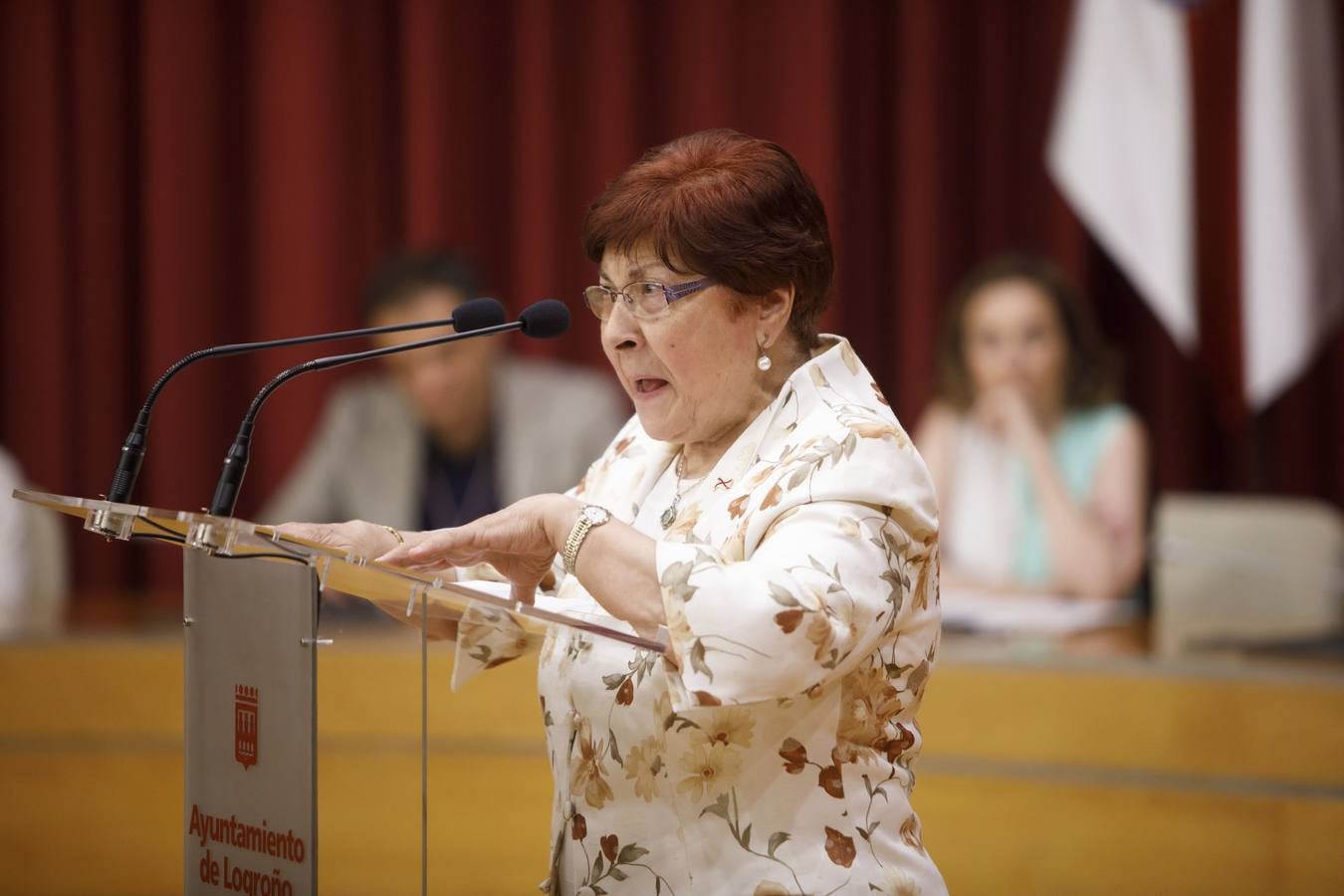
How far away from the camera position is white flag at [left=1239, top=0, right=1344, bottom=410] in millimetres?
4254

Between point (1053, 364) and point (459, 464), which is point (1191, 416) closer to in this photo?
point (1053, 364)

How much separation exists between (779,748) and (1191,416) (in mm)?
3708

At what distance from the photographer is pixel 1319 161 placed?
4.30 metres

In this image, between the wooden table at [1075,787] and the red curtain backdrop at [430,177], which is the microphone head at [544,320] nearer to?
the wooden table at [1075,787]

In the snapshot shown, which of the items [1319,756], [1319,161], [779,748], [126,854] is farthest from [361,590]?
[1319,161]

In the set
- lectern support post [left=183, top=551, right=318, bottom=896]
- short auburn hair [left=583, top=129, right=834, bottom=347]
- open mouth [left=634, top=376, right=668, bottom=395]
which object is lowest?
lectern support post [left=183, top=551, right=318, bottom=896]

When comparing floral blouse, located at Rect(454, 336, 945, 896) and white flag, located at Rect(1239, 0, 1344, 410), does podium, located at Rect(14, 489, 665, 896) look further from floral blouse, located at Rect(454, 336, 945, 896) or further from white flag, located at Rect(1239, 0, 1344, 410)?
white flag, located at Rect(1239, 0, 1344, 410)

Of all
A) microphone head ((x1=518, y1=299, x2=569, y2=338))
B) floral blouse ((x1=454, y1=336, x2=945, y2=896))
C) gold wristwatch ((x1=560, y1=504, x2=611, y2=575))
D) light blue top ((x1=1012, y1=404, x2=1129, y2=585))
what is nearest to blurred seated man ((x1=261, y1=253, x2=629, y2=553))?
light blue top ((x1=1012, y1=404, x2=1129, y2=585))

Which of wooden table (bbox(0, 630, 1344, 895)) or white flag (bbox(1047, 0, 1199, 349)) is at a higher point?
white flag (bbox(1047, 0, 1199, 349))

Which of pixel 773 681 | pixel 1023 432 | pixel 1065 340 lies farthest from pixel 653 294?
pixel 1065 340

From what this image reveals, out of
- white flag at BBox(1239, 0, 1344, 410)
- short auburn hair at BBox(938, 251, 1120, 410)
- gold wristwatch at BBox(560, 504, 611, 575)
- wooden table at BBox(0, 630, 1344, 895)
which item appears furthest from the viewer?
white flag at BBox(1239, 0, 1344, 410)

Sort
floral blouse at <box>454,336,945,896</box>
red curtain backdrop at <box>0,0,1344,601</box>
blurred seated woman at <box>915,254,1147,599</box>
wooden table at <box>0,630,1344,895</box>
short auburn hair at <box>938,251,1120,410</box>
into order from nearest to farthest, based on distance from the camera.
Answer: floral blouse at <box>454,336,945,896</box>, wooden table at <box>0,630,1344,895</box>, blurred seated woman at <box>915,254,1147,599</box>, short auburn hair at <box>938,251,1120,410</box>, red curtain backdrop at <box>0,0,1344,601</box>

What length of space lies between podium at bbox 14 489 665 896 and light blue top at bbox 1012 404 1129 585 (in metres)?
2.66

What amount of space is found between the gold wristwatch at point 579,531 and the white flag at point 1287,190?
129 inches
